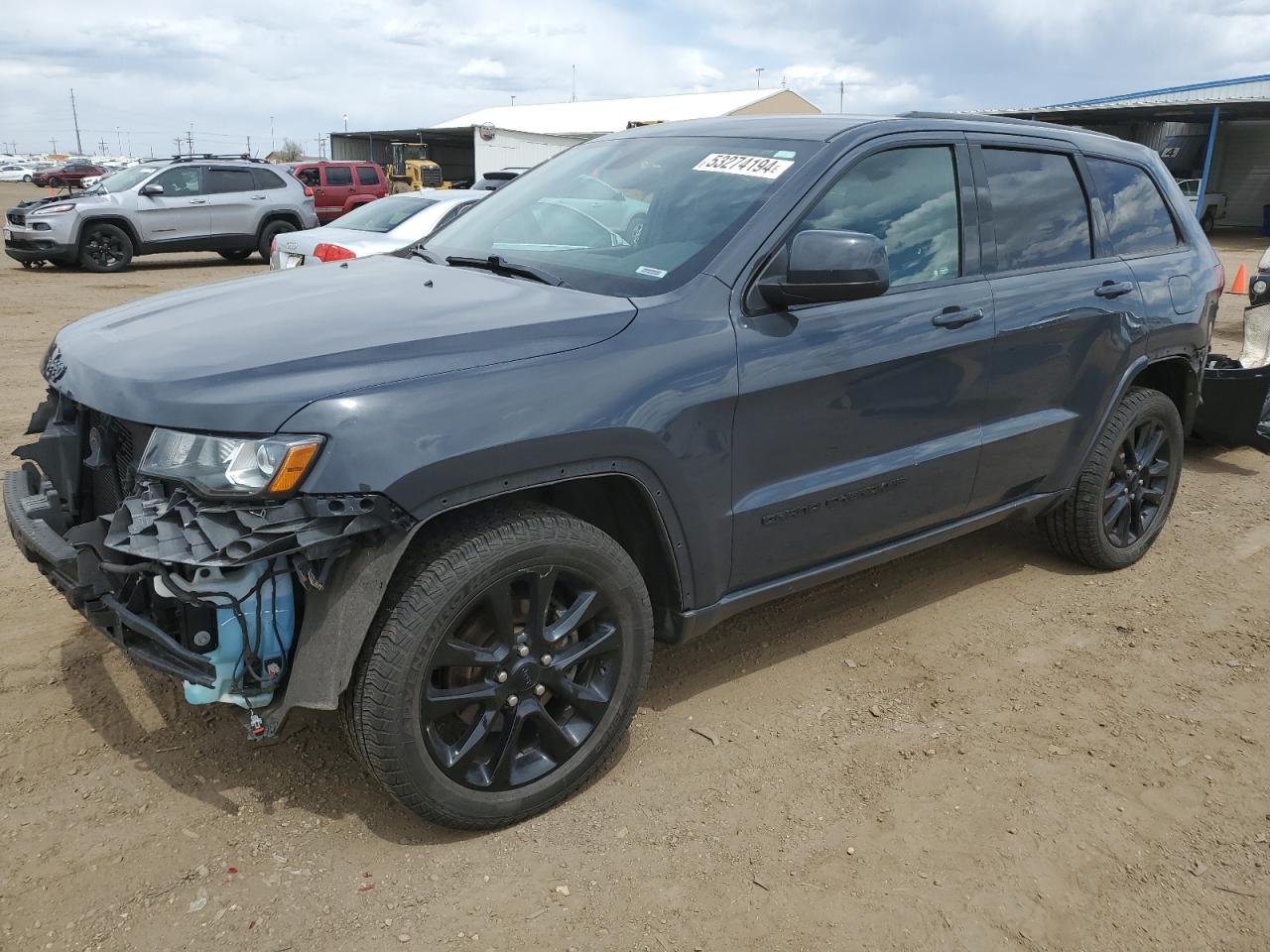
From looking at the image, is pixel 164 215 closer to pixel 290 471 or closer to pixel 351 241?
pixel 351 241

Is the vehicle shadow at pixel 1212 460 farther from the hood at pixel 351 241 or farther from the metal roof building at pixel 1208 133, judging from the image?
the metal roof building at pixel 1208 133

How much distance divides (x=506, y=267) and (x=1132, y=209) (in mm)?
2820

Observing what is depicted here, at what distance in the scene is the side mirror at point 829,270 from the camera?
112 inches

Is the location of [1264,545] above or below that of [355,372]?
below

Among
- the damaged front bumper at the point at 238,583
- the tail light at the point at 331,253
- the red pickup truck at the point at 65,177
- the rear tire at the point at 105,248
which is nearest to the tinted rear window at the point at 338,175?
the rear tire at the point at 105,248

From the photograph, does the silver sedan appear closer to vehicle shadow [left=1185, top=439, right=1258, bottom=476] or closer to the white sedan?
vehicle shadow [left=1185, top=439, right=1258, bottom=476]

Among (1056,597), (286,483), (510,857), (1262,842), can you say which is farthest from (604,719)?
(1056,597)

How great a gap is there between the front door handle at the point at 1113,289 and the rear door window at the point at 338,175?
22.7 metres

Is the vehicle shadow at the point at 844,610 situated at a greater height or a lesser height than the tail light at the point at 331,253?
lesser

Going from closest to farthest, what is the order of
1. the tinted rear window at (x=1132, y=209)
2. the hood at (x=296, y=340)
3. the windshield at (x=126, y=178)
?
the hood at (x=296, y=340), the tinted rear window at (x=1132, y=209), the windshield at (x=126, y=178)

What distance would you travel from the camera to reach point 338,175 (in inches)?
955

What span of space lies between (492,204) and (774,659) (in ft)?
6.79

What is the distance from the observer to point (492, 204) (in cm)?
402

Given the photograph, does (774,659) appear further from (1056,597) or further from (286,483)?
(286,483)
